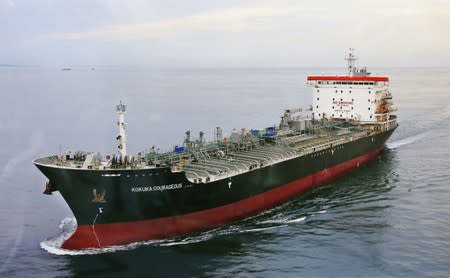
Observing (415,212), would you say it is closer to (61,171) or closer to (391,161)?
(391,161)

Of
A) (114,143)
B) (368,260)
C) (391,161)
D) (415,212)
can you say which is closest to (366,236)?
(368,260)

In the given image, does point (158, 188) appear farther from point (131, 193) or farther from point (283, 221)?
point (283, 221)

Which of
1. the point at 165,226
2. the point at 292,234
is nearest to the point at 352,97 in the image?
the point at 292,234

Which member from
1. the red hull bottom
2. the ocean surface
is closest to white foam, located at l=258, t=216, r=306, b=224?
the ocean surface

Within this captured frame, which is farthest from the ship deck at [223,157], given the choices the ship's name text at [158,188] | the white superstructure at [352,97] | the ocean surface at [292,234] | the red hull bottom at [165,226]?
the white superstructure at [352,97]

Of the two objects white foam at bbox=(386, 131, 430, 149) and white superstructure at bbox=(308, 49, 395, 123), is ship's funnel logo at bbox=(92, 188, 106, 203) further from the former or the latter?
white foam at bbox=(386, 131, 430, 149)

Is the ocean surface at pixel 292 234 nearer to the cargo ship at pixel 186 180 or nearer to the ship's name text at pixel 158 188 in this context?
the cargo ship at pixel 186 180
